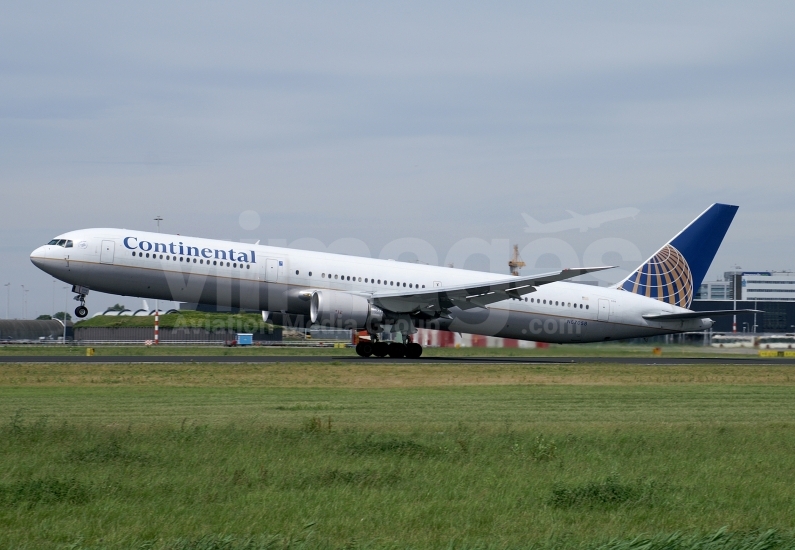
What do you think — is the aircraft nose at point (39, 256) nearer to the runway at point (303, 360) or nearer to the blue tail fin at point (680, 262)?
the runway at point (303, 360)

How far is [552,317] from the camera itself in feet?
134

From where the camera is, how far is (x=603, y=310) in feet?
138

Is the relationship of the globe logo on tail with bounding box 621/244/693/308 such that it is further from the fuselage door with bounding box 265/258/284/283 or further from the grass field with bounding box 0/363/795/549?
the grass field with bounding box 0/363/795/549

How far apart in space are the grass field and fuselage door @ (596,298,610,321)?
2081 centimetres

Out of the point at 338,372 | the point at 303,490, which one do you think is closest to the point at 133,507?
the point at 303,490

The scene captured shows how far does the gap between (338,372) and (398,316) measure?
29.6ft

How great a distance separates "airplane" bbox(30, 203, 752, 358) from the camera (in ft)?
116

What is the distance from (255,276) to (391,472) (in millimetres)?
25746

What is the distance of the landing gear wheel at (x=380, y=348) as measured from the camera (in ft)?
126

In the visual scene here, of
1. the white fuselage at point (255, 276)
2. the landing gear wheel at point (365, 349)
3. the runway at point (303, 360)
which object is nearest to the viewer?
the runway at point (303, 360)

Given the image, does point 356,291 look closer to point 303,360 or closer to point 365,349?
point 365,349

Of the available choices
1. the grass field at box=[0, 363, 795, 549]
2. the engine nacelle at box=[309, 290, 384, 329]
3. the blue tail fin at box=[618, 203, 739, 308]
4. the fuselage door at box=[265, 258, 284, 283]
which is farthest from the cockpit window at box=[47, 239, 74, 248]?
the blue tail fin at box=[618, 203, 739, 308]

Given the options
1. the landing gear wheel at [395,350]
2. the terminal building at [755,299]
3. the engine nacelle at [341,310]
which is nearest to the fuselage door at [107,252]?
the engine nacelle at [341,310]

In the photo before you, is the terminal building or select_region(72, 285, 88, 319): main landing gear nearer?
Answer: select_region(72, 285, 88, 319): main landing gear
